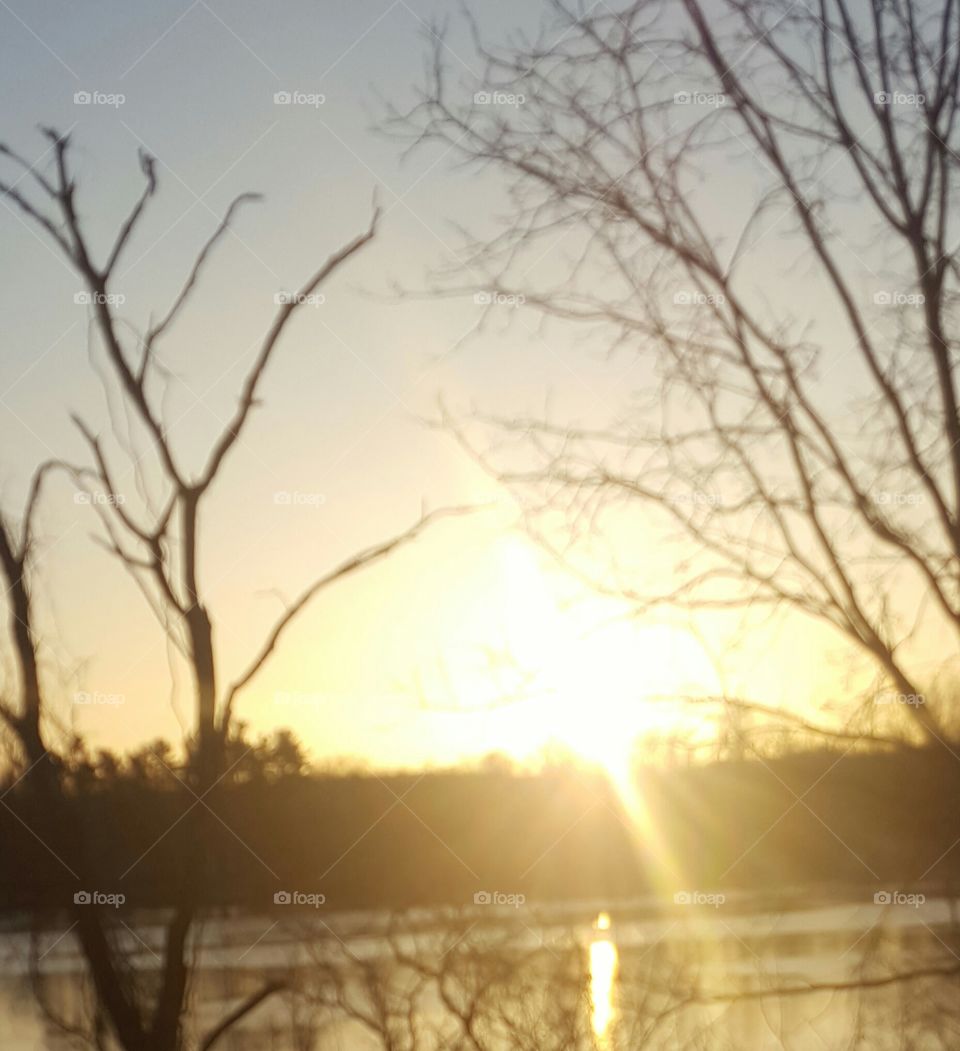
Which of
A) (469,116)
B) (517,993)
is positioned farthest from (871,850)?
(469,116)

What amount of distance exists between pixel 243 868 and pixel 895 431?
3.99 ft

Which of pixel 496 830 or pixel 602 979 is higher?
pixel 496 830

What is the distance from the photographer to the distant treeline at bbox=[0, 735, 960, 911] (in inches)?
60.0

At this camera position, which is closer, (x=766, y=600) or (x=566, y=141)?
(x=766, y=600)

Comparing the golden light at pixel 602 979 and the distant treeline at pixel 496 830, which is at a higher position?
the distant treeline at pixel 496 830

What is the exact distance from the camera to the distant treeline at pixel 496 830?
5.00 feet

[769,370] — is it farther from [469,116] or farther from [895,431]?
[469,116]

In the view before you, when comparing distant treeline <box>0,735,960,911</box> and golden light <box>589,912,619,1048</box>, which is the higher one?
distant treeline <box>0,735,960,911</box>

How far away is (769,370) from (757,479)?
0.18 meters

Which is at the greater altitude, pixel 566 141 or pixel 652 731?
pixel 566 141

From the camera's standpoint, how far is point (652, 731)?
1.51 metres

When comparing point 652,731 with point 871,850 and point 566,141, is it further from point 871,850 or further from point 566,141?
point 566,141

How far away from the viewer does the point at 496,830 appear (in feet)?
5.04

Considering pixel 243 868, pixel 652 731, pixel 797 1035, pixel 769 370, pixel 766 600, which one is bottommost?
pixel 797 1035
